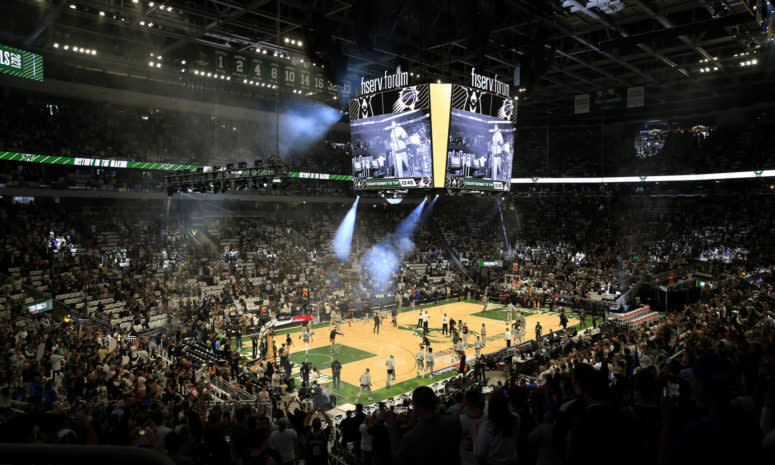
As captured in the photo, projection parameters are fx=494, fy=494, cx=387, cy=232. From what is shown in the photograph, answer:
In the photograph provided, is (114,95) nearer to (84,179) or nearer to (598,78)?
(84,179)

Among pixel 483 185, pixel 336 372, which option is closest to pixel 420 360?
pixel 336 372

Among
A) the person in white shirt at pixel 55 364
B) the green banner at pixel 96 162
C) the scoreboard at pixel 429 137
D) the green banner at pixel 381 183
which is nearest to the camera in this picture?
the person in white shirt at pixel 55 364

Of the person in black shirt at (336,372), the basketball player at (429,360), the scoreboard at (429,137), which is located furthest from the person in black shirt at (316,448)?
the basketball player at (429,360)

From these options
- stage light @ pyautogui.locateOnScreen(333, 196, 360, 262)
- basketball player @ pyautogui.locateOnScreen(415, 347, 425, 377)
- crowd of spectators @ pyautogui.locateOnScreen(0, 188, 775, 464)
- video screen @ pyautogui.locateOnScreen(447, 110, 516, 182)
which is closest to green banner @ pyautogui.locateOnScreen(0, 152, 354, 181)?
crowd of spectators @ pyautogui.locateOnScreen(0, 188, 775, 464)

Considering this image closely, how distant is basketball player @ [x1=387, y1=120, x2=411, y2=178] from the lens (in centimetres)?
1791

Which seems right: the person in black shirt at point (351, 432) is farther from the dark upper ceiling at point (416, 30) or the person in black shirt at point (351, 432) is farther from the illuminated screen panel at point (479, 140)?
the dark upper ceiling at point (416, 30)

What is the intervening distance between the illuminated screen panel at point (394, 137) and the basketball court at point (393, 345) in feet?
24.3

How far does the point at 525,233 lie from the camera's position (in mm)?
45062

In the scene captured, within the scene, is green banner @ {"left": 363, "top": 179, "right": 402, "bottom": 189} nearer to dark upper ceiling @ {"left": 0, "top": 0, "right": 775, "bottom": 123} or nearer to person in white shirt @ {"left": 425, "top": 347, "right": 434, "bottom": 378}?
dark upper ceiling @ {"left": 0, "top": 0, "right": 775, "bottom": 123}

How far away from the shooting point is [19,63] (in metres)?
15.7

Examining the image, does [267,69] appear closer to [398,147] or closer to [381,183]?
[398,147]

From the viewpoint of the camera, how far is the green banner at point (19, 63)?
603 inches

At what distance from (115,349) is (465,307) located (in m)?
22.7

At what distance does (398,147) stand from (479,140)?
3119 millimetres
